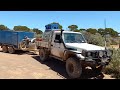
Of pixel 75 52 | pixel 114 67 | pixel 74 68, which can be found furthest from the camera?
pixel 114 67

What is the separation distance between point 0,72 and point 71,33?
4.09m

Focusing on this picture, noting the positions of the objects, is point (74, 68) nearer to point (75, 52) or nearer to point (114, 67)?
point (75, 52)

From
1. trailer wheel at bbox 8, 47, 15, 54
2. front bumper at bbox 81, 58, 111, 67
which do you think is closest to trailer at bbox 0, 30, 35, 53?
trailer wheel at bbox 8, 47, 15, 54

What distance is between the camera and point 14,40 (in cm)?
1702

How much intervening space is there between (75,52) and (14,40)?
9.56 metres

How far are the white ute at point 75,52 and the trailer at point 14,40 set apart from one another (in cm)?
542

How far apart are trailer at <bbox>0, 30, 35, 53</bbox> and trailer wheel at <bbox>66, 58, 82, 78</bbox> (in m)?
8.17

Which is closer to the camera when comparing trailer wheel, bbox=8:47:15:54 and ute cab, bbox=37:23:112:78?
ute cab, bbox=37:23:112:78

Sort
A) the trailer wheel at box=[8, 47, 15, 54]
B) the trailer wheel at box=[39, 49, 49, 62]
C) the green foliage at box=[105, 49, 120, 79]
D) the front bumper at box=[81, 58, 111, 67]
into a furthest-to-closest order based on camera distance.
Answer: the trailer wheel at box=[8, 47, 15, 54], the trailer wheel at box=[39, 49, 49, 62], the green foliage at box=[105, 49, 120, 79], the front bumper at box=[81, 58, 111, 67]

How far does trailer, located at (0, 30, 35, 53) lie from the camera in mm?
16703

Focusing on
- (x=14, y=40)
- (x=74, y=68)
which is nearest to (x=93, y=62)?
(x=74, y=68)

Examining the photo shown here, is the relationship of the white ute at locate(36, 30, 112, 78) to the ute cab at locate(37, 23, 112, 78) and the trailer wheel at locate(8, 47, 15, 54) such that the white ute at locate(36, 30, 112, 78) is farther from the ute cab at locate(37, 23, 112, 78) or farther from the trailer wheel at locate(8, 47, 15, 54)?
the trailer wheel at locate(8, 47, 15, 54)

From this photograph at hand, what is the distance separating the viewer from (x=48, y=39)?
11.9 meters
